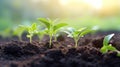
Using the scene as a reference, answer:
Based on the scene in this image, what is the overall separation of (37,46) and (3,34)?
2.21 metres

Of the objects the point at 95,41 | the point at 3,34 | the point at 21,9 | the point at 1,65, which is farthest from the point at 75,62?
the point at 21,9

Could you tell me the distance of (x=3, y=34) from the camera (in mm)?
4121

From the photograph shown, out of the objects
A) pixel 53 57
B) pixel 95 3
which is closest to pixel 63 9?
pixel 95 3

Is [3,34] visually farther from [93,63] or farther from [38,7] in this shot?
[38,7]

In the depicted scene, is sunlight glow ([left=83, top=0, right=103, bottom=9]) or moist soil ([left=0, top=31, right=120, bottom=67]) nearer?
moist soil ([left=0, top=31, right=120, bottom=67])

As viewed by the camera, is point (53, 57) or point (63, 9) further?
point (63, 9)

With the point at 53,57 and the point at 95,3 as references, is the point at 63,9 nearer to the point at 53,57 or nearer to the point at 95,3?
the point at 95,3

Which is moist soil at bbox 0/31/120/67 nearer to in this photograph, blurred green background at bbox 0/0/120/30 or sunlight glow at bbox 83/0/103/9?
blurred green background at bbox 0/0/120/30

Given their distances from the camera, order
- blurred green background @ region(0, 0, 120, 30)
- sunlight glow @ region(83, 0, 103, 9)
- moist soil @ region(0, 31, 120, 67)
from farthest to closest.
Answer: sunlight glow @ region(83, 0, 103, 9), blurred green background @ region(0, 0, 120, 30), moist soil @ region(0, 31, 120, 67)

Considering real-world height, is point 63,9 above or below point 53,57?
above

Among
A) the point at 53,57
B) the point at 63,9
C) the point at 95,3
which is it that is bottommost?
the point at 53,57

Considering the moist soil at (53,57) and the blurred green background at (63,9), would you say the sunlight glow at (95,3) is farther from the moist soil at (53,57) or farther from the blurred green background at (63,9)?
the moist soil at (53,57)

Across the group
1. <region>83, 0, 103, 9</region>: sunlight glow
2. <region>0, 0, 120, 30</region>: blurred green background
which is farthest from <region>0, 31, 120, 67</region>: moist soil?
<region>83, 0, 103, 9</region>: sunlight glow

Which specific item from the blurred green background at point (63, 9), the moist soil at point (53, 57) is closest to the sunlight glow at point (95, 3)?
the blurred green background at point (63, 9)
